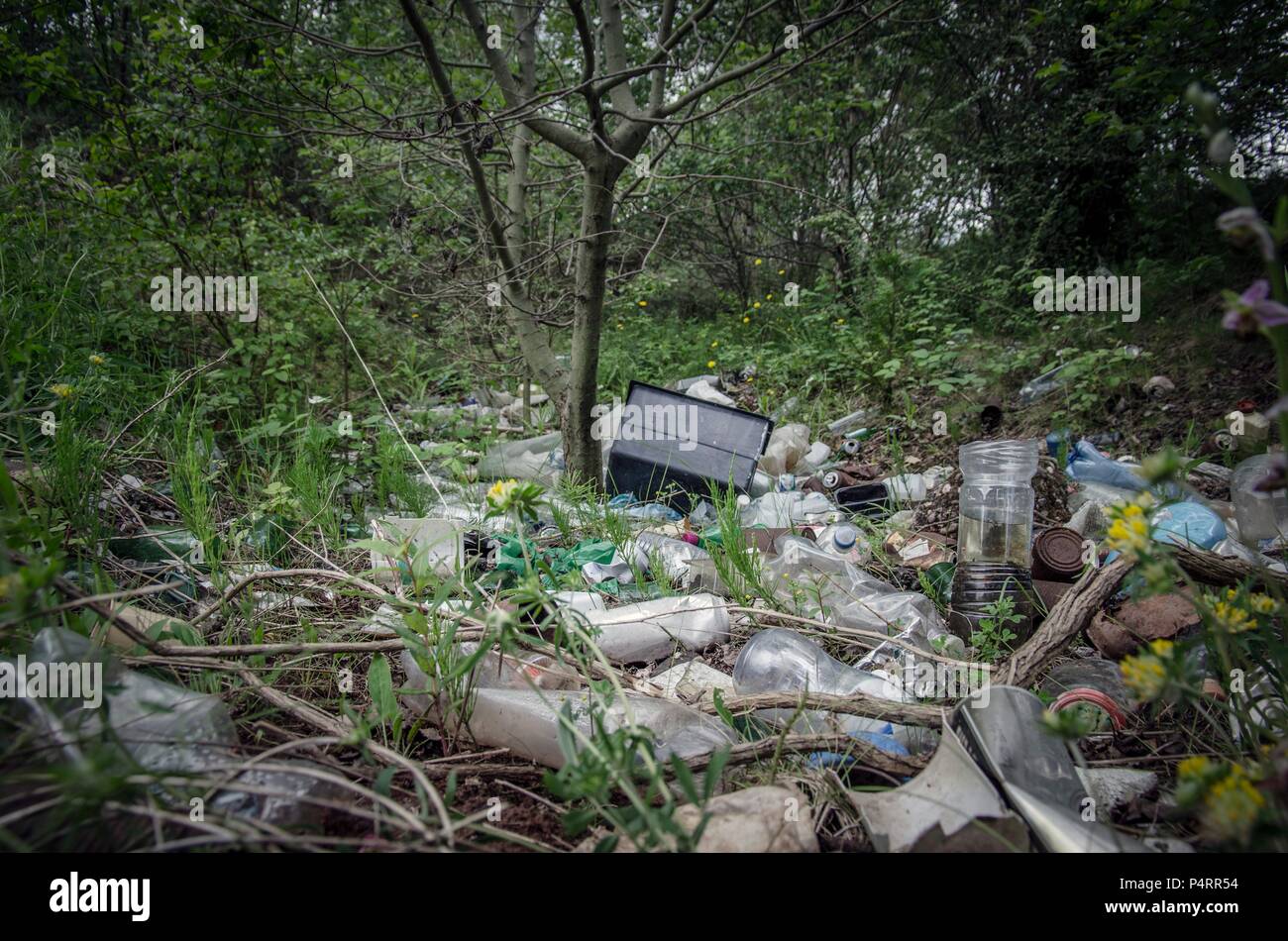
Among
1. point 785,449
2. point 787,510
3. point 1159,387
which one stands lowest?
point 787,510

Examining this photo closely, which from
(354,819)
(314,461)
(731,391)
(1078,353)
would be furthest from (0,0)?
(1078,353)

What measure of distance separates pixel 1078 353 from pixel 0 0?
5699 mm

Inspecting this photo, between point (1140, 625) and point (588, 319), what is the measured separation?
2.22 metres

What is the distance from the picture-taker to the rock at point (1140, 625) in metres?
1.40

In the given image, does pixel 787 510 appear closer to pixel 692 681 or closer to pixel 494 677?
pixel 692 681

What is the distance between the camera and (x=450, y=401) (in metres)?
5.10

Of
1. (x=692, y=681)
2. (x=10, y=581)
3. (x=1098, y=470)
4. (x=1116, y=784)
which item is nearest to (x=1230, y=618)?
(x=1116, y=784)

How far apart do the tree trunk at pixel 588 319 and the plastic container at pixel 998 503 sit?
1.63 meters

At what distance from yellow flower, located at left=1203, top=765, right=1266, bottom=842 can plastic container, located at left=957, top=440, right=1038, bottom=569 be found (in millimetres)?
1509

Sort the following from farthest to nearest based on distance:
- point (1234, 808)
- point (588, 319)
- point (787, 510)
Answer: point (588, 319)
point (787, 510)
point (1234, 808)

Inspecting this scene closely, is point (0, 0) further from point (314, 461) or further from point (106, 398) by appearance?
point (314, 461)

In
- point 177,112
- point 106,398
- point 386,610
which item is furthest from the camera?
point 177,112

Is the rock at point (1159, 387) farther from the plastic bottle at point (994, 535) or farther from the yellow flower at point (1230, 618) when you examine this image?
the yellow flower at point (1230, 618)

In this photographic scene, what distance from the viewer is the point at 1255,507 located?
2205 millimetres
